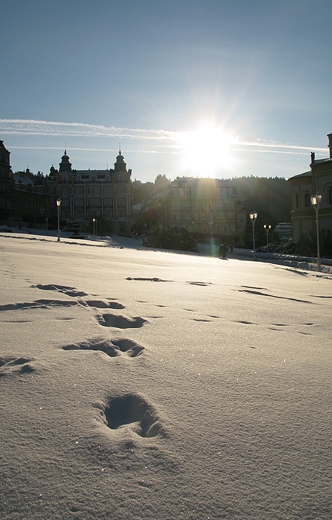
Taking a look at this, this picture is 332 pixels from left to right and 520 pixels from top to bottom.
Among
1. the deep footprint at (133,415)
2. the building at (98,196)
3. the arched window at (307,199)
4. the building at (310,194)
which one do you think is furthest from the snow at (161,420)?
the building at (98,196)

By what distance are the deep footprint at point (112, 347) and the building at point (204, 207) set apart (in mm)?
72478

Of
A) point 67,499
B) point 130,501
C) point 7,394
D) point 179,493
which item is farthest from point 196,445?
point 7,394

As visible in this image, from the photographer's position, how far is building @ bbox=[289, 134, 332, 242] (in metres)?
37.8

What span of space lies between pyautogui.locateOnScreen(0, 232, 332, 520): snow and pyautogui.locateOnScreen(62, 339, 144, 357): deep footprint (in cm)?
2

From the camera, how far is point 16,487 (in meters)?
1.57

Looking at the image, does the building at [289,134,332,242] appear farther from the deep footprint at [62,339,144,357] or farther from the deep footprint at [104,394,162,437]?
the deep footprint at [104,394,162,437]

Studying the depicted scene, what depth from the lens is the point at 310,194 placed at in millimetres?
40750

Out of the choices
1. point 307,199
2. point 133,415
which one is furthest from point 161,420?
point 307,199

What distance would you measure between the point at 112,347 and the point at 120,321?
3.16 ft

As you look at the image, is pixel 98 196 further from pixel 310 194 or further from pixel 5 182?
pixel 310 194

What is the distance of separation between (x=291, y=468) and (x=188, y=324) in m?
2.56

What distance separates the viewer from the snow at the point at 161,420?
5.08ft

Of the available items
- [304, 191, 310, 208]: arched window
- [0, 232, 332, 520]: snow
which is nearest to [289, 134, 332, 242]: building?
[304, 191, 310, 208]: arched window

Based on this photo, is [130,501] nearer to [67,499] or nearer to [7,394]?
[67,499]
